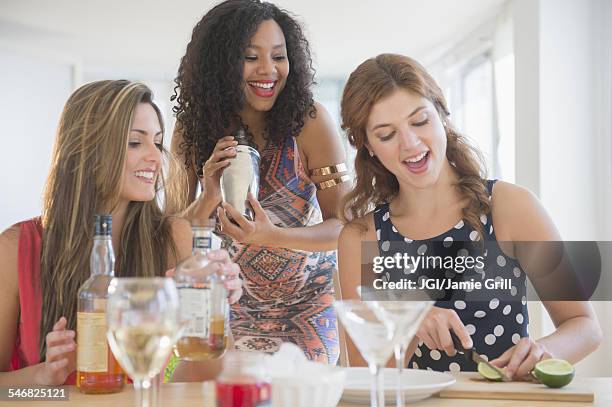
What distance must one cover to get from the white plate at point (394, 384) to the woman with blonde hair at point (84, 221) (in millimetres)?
677

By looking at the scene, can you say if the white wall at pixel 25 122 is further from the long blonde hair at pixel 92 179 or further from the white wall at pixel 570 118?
the long blonde hair at pixel 92 179

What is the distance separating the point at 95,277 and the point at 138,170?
0.60m

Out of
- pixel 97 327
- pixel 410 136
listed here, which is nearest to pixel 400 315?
pixel 97 327

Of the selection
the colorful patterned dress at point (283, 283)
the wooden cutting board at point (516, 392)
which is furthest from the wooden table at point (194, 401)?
the colorful patterned dress at point (283, 283)

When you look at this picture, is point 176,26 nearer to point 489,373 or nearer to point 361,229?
point 361,229

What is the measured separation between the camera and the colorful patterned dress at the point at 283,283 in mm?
2523

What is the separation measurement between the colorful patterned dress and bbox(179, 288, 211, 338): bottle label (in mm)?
1240

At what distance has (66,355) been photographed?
4.95 ft

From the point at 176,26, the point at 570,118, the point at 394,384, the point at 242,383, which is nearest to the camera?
the point at 242,383

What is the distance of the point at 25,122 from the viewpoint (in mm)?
8125

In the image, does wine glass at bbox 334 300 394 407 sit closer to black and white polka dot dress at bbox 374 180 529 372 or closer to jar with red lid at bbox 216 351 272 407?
jar with red lid at bbox 216 351 272 407

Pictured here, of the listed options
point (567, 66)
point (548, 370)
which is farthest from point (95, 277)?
point (567, 66)

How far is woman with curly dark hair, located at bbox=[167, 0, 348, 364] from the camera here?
2395 mm

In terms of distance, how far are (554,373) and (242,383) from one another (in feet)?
2.13
